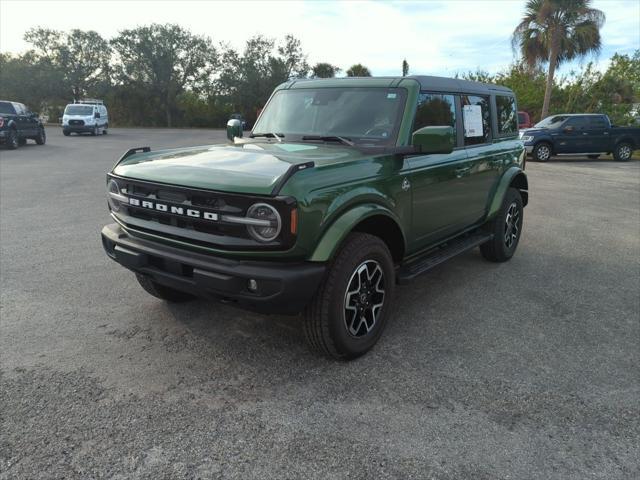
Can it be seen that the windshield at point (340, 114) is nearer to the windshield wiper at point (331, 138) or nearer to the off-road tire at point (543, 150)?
the windshield wiper at point (331, 138)

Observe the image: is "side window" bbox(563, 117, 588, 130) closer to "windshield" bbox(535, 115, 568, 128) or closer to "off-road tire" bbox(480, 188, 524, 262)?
"windshield" bbox(535, 115, 568, 128)

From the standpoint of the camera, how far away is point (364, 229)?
3.49 metres

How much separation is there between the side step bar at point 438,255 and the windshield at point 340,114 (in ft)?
3.33

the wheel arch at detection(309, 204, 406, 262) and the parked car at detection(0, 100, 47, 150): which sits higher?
the parked car at detection(0, 100, 47, 150)

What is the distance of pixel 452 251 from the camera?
4566 mm

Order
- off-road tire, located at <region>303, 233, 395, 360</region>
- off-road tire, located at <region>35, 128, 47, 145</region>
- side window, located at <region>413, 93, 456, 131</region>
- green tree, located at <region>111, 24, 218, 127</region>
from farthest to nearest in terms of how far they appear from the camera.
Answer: green tree, located at <region>111, 24, 218, 127</region>
off-road tire, located at <region>35, 128, 47, 145</region>
side window, located at <region>413, 93, 456, 131</region>
off-road tire, located at <region>303, 233, 395, 360</region>

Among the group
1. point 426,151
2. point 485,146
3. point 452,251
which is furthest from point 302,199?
point 485,146

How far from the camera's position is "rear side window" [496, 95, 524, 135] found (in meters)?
5.48

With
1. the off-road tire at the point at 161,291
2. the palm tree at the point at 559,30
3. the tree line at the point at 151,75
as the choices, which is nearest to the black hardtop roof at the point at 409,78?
the off-road tire at the point at 161,291

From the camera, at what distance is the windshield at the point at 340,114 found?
3881 millimetres

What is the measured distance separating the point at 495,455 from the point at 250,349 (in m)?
1.74

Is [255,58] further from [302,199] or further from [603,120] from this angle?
[302,199]

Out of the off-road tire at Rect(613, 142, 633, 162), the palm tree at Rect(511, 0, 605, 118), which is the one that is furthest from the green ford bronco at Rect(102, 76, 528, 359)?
the palm tree at Rect(511, 0, 605, 118)

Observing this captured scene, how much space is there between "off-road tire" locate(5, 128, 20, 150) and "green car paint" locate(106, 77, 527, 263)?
1792 cm
